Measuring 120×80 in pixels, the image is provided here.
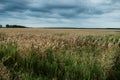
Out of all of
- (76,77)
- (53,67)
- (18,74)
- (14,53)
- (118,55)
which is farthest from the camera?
(118,55)

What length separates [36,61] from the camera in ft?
18.6

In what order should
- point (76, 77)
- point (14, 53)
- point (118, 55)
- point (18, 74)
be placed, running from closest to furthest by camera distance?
point (18, 74), point (76, 77), point (14, 53), point (118, 55)

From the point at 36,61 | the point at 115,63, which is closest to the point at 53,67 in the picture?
the point at 36,61

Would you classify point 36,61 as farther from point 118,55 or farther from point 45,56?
point 118,55

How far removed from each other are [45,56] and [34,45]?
0.61m

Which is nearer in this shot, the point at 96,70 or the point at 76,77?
the point at 76,77

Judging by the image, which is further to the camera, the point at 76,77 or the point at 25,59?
the point at 25,59

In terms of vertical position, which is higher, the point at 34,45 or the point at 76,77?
the point at 34,45

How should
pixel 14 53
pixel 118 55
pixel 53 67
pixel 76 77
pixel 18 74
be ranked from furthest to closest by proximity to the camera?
pixel 118 55, pixel 14 53, pixel 53 67, pixel 76 77, pixel 18 74

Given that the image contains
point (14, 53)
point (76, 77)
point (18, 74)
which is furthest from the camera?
point (14, 53)

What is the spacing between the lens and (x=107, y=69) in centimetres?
546

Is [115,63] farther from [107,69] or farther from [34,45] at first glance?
[34,45]

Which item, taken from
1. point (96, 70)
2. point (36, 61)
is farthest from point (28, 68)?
point (96, 70)

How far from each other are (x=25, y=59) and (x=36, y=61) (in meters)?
0.26
